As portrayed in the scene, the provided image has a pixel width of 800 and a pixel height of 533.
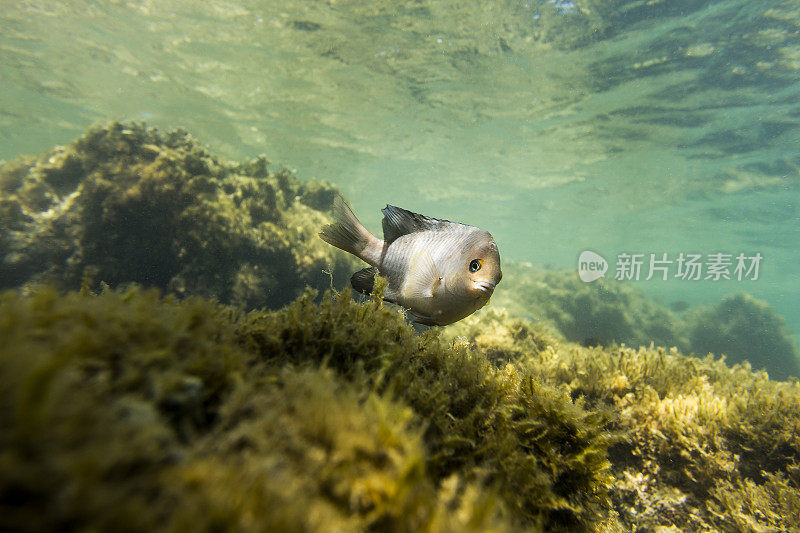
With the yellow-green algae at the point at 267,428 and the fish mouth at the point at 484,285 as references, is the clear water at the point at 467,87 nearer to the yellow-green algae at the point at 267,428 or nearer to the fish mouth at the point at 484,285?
the fish mouth at the point at 484,285

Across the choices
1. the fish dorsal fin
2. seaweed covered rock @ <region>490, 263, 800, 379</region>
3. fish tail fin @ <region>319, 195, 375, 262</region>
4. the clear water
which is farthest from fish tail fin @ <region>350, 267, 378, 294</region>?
the clear water

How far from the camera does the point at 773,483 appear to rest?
2951 millimetres

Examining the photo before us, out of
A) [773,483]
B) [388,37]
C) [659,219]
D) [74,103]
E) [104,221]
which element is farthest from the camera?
[659,219]

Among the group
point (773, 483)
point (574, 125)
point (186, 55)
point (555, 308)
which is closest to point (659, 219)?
point (574, 125)

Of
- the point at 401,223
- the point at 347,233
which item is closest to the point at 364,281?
the point at 347,233

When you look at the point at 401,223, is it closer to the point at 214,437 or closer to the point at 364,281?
the point at 364,281

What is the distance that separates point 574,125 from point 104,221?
22.8 meters

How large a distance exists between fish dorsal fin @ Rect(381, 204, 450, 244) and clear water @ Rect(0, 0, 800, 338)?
1329 cm

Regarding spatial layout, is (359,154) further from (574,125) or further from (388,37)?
(574,125)

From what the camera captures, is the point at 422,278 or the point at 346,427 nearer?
the point at 346,427

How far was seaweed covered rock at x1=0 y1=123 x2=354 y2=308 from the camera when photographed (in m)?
6.98

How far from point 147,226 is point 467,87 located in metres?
16.3

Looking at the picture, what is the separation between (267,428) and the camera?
1.03 m

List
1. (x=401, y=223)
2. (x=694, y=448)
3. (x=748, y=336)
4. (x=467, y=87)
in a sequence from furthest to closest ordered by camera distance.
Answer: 1. (x=467, y=87)
2. (x=748, y=336)
3. (x=694, y=448)
4. (x=401, y=223)
